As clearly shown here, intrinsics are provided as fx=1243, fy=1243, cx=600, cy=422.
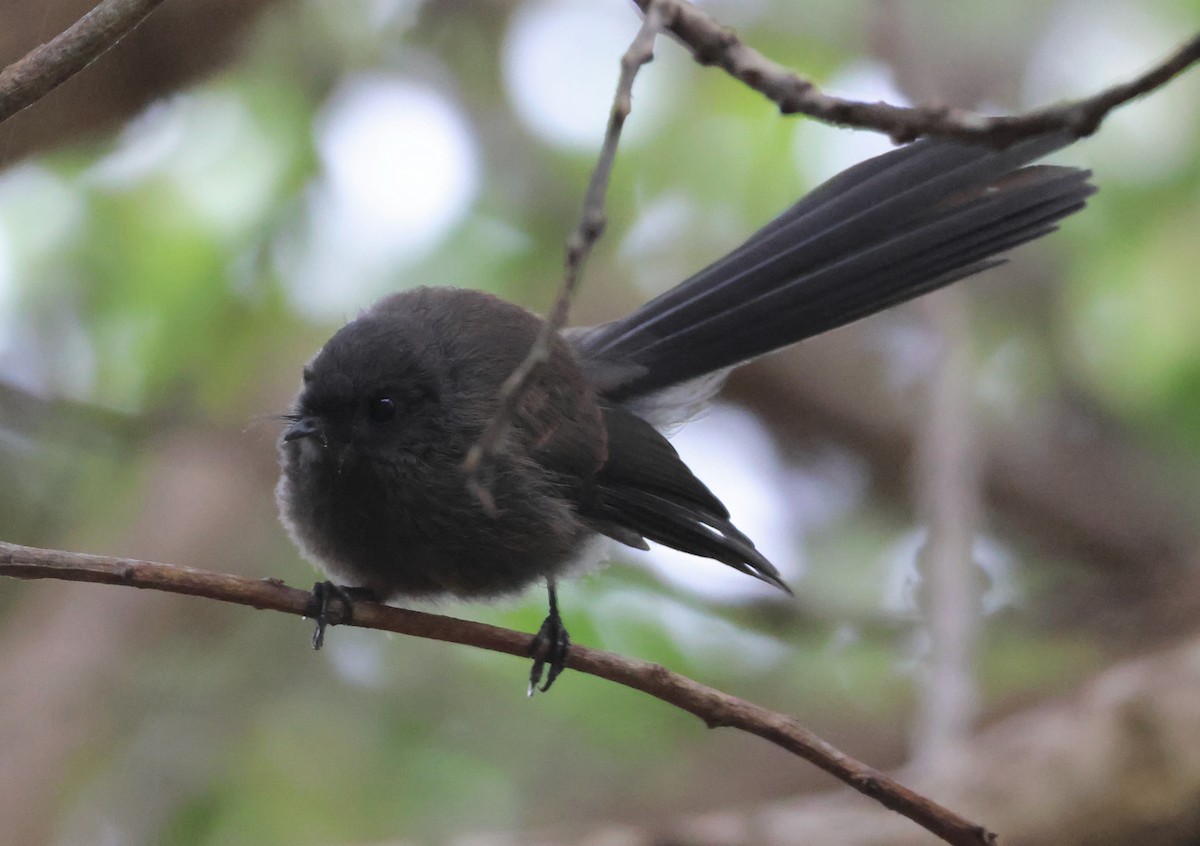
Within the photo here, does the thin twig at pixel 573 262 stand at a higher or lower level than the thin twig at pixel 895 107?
lower

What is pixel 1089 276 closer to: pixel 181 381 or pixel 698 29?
pixel 181 381

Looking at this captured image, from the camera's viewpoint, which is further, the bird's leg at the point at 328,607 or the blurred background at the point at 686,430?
the blurred background at the point at 686,430

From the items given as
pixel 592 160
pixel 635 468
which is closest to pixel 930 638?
pixel 635 468

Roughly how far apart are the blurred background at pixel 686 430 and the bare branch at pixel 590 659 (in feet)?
3.75

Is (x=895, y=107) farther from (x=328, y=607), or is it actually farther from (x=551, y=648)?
(x=551, y=648)

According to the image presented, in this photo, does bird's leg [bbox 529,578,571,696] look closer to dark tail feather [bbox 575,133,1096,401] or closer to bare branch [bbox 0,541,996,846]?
bare branch [bbox 0,541,996,846]

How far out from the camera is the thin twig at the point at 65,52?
1.74m

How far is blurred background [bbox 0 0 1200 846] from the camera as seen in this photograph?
3.53m

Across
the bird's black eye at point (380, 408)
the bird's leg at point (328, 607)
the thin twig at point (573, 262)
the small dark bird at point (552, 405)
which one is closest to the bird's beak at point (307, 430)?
the small dark bird at point (552, 405)

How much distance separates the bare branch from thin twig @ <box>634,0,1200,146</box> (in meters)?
0.91

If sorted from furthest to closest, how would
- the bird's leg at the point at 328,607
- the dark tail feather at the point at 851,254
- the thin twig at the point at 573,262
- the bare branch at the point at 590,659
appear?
the dark tail feather at the point at 851,254
the bird's leg at the point at 328,607
the bare branch at the point at 590,659
the thin twig at the point at 573,262

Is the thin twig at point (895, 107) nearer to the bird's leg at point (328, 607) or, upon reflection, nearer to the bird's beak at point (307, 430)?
the bird's leg at point (328, 607)

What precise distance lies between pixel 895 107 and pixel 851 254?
151cm

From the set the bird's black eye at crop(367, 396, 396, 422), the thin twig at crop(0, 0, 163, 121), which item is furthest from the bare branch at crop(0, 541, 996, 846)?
the bird's black eye at crop(367, 396, 396, 422)
